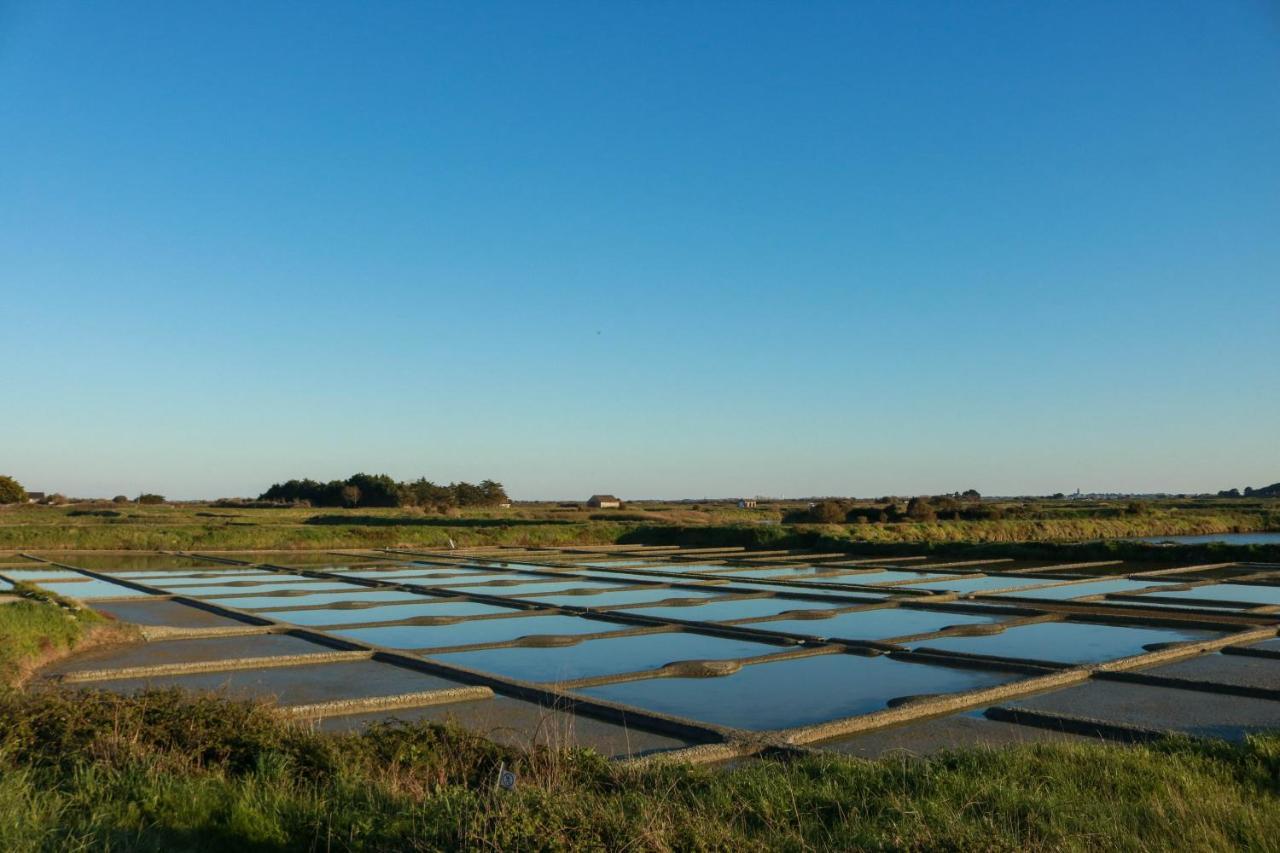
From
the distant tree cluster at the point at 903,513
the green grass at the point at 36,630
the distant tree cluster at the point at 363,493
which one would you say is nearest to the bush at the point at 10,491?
the distant tree cluster at the point at 363,493

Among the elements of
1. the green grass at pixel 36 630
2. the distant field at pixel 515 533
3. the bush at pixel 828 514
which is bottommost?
the green grass at pixel 36 630

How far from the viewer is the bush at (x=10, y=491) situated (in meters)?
49.4

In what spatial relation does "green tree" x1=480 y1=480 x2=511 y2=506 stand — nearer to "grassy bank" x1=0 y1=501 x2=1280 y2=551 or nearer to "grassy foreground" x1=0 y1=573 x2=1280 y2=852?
"grassy bank" x1=0 y1=501 x2=1280 y2=551

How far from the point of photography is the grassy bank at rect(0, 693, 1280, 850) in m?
3.13

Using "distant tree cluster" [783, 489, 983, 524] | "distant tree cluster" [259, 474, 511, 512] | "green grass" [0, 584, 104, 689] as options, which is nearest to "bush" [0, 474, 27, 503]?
"distant tree cluster" [259, 474, 511, 512]

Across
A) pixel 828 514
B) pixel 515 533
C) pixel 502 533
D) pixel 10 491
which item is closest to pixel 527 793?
pixel 515 533

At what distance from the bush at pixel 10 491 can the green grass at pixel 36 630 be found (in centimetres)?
4679

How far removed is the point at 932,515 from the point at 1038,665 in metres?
30.4

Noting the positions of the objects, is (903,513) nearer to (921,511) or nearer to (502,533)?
(921,511)

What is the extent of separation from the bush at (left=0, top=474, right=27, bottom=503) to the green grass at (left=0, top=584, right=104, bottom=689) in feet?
154

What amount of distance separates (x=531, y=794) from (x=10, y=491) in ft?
186

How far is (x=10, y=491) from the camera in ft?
164

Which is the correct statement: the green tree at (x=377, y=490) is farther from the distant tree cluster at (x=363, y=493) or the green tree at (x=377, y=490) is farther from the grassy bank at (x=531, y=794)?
the grassy bank at (x=531, y=794)

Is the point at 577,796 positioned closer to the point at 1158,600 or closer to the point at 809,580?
the point at 1158,600
